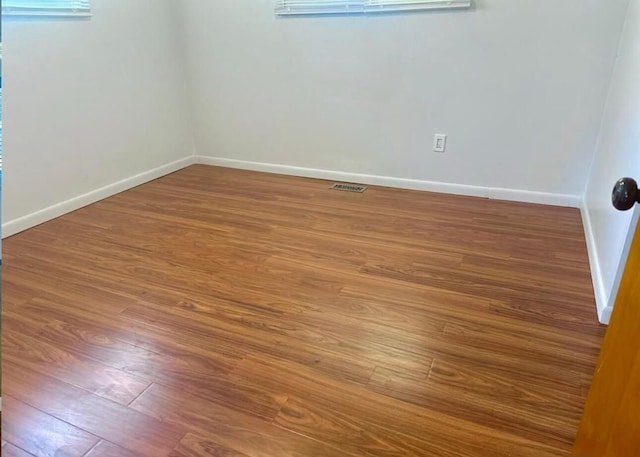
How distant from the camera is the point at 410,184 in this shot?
315 centimetres

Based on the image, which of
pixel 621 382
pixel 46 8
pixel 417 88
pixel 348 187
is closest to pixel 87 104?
pixel 46 8

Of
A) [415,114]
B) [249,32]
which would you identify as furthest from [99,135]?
[415,114]

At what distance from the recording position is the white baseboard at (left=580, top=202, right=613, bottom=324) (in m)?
1.73

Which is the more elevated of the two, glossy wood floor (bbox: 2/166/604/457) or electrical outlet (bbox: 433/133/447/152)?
electrical outlet (bbox: 433/133/447/152)

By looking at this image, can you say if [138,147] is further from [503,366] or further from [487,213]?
[503,366]

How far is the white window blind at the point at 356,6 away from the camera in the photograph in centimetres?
264

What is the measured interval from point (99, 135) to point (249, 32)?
48.9 inches

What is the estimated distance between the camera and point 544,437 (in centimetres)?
129

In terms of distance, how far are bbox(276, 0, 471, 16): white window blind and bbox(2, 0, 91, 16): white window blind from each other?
47.2 inches

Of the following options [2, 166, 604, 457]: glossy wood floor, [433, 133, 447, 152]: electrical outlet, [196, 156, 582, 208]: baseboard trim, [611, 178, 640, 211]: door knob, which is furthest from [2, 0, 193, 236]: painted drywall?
[611, 178, 640, 211]: door knob

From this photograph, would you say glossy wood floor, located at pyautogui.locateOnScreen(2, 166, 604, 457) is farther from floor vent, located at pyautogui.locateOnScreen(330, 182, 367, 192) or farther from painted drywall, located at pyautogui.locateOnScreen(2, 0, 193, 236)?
floor vent, located at pyautogui.locateOnScreen(330, 182, 367, 192)

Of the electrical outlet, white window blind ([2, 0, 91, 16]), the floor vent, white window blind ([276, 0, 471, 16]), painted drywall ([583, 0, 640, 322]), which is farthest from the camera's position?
the floor vent

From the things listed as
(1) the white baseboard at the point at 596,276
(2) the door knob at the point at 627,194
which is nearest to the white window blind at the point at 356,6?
(1) the white baseboard at the point at 596,276

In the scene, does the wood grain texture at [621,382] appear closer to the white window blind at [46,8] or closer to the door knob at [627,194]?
the door knob at [627,194]
